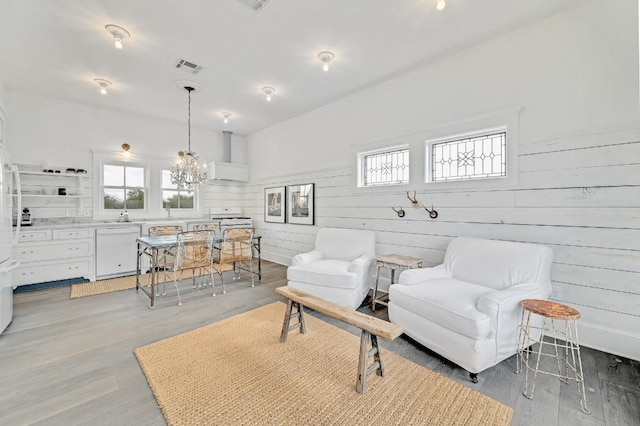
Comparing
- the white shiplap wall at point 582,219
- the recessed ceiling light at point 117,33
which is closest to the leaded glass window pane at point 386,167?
the white shiplap wall at point 582,219

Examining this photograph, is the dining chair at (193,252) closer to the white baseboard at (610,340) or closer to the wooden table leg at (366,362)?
the wooden table leg at (366,362)

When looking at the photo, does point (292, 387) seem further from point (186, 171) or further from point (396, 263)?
point (186, 171)

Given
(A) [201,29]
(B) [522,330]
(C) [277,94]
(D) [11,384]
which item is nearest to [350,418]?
(B) [522,330]

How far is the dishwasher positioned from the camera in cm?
451

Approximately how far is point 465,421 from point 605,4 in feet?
11.4

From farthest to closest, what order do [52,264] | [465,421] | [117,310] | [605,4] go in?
[52,264] → [117,310] → [605,4] → [465,421]

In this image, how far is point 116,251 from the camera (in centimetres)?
466

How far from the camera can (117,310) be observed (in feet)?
10.8

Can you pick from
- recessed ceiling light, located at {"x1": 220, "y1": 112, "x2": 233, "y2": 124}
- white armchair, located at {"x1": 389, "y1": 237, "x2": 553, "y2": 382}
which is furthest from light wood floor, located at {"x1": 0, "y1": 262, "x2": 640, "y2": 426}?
recessed ceiling light, located at {"x1": 220, "y1": 112, "x2": 233, "y2": 124}

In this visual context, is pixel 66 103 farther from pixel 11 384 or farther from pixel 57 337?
pixel 11 384

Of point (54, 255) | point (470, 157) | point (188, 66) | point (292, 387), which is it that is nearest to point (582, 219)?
point (470, 157)

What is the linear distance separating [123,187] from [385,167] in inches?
196

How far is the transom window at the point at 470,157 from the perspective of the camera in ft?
9.70

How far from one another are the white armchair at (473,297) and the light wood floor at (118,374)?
0.65ft
